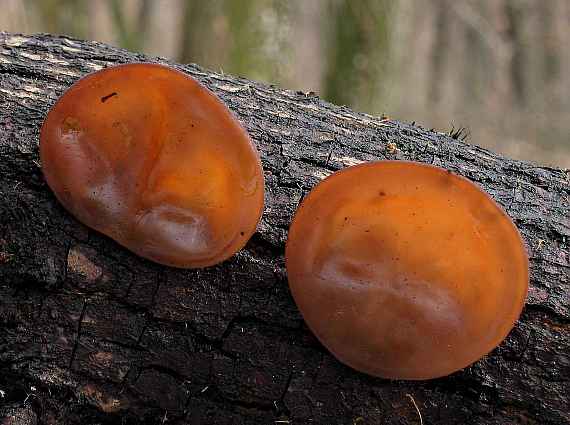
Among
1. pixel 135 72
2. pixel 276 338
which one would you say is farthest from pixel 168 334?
pixel 135 72

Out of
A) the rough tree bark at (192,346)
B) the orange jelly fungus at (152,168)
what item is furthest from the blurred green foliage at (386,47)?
the rough tree bark at (192,346)

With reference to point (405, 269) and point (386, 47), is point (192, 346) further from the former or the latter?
point (386, 47)

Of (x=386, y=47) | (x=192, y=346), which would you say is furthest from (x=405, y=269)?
(x=386, y=47)

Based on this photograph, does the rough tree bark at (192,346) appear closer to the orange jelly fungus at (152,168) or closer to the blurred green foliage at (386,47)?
the orange jelly fungus at (152,168)

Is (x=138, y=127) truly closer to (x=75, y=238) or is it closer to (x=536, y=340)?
(x=75, y=238)

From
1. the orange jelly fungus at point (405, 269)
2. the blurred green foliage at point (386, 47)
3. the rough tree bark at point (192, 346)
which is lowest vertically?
the blurred green foliage at point (386, 47)

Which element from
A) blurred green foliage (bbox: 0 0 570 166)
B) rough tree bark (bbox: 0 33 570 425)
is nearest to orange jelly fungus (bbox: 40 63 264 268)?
rough tree bark (bbox: 0 33 570 425)

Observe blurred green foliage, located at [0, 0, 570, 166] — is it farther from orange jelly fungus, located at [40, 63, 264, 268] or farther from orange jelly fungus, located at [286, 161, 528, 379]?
orange jelly fungus, located at [286, 161, 528, 379]
